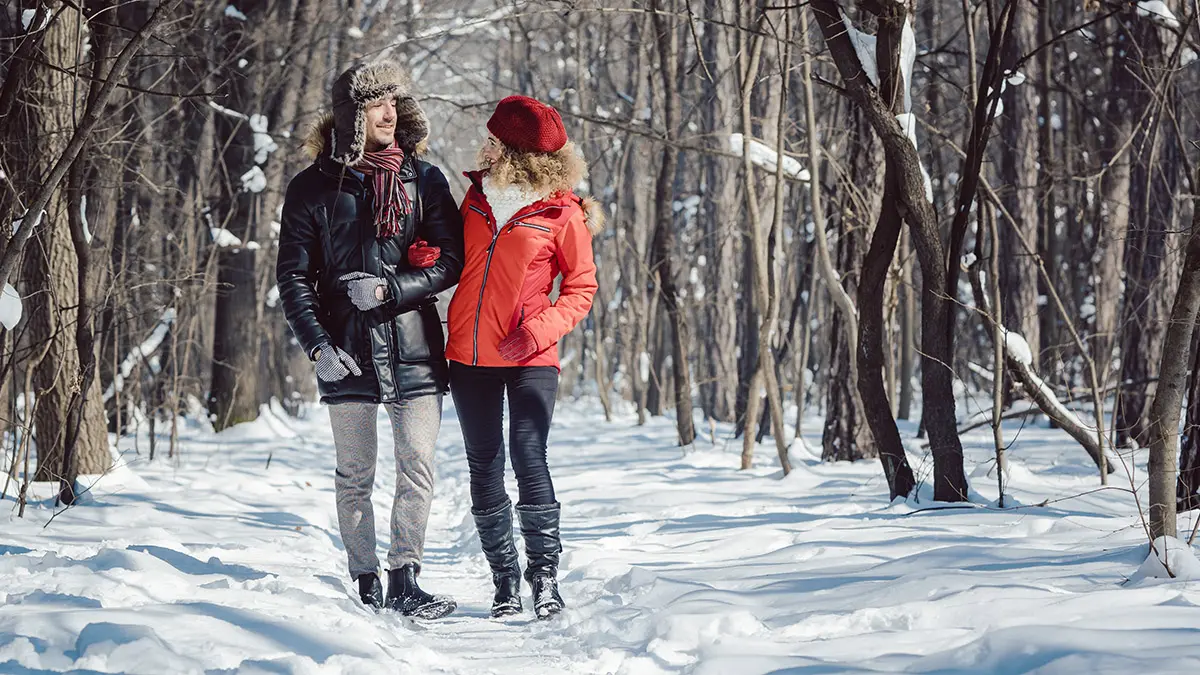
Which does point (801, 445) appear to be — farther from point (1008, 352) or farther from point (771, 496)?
point (1008, 352)

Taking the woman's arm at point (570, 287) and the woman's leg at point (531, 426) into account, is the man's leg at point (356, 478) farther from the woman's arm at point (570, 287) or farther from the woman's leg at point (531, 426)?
the woman's arm at point (570, 287)

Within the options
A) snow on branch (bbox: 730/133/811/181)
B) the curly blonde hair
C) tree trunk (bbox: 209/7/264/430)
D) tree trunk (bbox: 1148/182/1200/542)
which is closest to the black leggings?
the curly blonde hair

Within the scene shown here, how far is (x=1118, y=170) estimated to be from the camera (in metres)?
11.4

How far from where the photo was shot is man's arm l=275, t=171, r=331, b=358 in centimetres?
373

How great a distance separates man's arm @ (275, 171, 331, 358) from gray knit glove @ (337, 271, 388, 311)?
0.16 metres

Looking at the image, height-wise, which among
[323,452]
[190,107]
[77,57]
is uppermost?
[190,107]

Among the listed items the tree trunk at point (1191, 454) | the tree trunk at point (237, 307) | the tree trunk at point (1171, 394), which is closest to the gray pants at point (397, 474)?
the tree trunk at point (1171, 394)

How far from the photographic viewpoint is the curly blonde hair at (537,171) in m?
3.87

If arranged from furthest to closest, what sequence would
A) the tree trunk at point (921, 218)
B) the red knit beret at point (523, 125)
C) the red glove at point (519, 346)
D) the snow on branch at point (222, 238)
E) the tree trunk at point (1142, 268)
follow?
the snow on branch at point (222, 238), the tree trunk at point (1142, 268), the tree trunk at point (921, 218), the red knit beret at point (523, 125), the red glove at point (519, 346)

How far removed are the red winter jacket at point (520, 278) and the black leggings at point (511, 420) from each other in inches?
2.4

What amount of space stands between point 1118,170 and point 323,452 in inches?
351

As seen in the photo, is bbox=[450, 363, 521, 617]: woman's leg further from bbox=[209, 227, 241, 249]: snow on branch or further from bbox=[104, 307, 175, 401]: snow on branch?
bbox=[209, 227, 241, 249]: snow on branch

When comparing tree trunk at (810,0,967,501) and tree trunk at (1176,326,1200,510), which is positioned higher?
tree trunk at (810,0,967,501)

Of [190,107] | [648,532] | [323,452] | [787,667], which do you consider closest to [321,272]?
[787,667]
